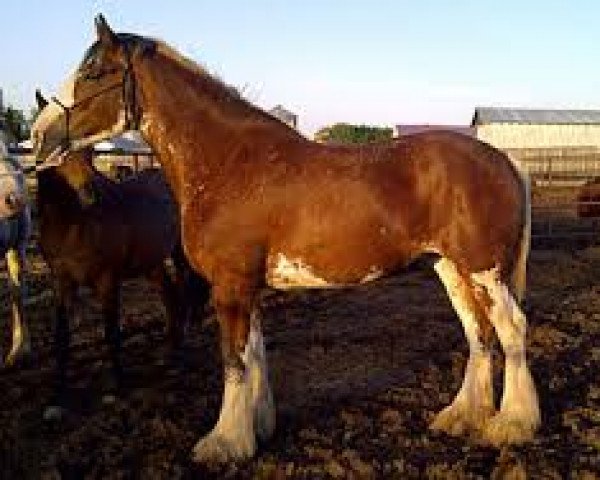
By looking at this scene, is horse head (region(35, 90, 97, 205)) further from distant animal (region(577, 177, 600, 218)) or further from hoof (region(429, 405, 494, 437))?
distant animal (region(577, 177, 600, 218))

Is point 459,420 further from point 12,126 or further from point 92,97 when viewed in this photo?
point 12,126

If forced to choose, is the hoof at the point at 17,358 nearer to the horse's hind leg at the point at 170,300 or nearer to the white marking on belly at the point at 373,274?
the horse's hind leg at the point at 170,300

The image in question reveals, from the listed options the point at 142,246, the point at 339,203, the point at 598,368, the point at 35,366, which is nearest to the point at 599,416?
the point at 598,368

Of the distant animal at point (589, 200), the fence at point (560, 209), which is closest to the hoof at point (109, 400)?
the fence at point (560, 209)

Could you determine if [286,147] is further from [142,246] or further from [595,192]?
[595,192]

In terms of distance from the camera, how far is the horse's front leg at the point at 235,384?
4.68 metres

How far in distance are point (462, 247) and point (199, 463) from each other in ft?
6.49

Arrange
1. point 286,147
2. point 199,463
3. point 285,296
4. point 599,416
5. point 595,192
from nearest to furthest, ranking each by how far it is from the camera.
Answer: point 199,463
point 286,147
point 599,416
point 285,296
point 595,192

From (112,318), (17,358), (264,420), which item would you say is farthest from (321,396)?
(17,358)

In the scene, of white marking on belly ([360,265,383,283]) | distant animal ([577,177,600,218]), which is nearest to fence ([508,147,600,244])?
distant animal ([577,177,600,218])

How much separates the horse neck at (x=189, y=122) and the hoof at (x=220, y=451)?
1.47m

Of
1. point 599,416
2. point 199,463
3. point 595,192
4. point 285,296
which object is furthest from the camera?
point 595,192

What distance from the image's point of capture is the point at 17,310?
23.8 feet

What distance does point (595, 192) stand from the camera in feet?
55.2
